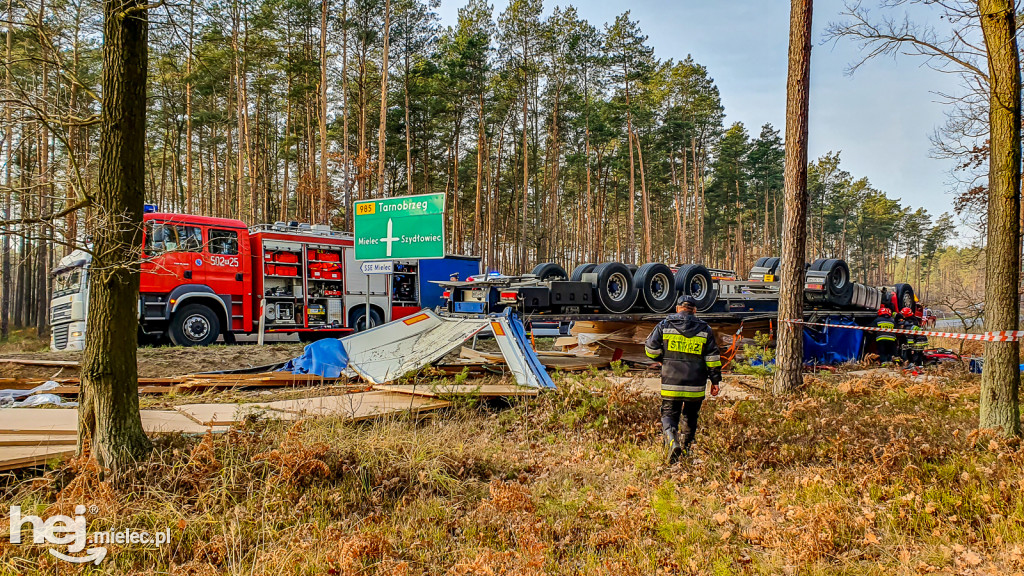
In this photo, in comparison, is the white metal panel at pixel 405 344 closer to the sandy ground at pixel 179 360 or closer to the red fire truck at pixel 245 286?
the sandy ground at pixel 179 360

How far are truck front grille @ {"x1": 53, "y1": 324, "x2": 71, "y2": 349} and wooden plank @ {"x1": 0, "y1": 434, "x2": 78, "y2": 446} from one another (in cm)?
814

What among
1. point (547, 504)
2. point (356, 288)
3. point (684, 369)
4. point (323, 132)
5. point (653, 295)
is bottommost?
point (547, 504)

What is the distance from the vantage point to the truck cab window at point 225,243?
11617 millimetres

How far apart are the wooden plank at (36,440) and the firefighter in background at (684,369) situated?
451 cm

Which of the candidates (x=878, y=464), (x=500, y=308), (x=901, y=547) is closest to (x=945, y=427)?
(x=878, y=464)

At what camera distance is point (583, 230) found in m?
43.6

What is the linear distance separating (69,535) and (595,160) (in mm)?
35174

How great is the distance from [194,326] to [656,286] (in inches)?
352

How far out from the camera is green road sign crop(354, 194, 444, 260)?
9211 mm

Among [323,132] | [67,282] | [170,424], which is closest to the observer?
[170,424]

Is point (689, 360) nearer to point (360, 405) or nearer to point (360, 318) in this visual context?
point (360, 405)

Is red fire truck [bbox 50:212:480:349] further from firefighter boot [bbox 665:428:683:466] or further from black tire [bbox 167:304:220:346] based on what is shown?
firefighter boot [bbox 665:428:683:466]

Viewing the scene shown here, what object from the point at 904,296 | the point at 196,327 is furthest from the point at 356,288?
the point at 904,296

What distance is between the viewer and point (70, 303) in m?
10.4
